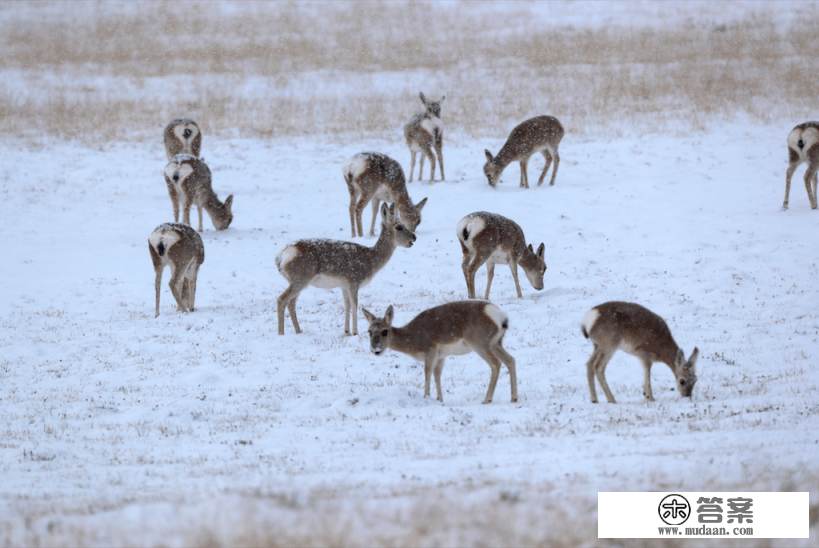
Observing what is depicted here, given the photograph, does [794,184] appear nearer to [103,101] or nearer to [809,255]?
[809,255]

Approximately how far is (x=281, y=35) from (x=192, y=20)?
6205mm

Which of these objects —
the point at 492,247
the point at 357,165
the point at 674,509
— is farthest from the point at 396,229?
the point at 674,509

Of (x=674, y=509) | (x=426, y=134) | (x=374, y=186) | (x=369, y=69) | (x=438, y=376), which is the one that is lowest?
(x=674, y=509)

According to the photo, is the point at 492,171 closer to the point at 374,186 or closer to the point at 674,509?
the point at 374,186

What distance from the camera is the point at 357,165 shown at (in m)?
17.4

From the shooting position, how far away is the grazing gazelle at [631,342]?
8453 mm

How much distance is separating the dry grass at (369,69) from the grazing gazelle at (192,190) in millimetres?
8772

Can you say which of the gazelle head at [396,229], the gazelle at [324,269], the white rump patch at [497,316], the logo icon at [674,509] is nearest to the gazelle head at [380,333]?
the white rump patch at [497,316]

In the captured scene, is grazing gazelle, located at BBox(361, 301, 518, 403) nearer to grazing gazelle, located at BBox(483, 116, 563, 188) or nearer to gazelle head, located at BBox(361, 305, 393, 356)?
gazelle head, located at BBox(361, 305, 393, 356)

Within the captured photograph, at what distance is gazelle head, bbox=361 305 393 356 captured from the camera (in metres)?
9.03

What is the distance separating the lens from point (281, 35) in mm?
44125

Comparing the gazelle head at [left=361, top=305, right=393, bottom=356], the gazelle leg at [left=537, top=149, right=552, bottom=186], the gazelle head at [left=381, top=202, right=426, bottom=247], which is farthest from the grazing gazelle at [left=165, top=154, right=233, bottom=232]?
the gazelle head at [left=361, top=305, right=393, bottom=356]

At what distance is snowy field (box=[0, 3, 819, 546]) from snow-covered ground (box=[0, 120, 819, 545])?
42 mm

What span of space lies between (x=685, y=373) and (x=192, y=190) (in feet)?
41.8
